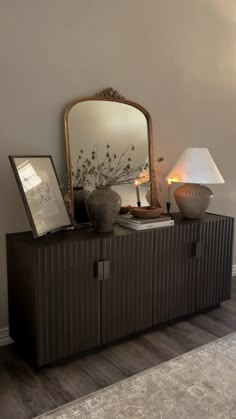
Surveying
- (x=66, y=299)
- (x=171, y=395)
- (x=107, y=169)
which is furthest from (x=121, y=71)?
(x=171, y=395)

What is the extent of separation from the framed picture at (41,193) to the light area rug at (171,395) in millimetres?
897

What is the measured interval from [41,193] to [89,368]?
1033 millimetres

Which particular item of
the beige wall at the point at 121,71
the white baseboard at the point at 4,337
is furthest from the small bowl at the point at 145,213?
the white baseboard at the point at 4,337

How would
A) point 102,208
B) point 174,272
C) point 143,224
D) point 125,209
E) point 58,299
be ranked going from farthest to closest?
point 125,209 → point 174,272 → point 143,224 → point 102,208 → point 58,299

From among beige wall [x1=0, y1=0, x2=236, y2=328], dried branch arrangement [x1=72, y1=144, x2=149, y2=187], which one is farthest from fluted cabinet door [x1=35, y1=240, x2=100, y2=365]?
dried branch arrangement [x1=72, y1=144, x2=149, y2=187]

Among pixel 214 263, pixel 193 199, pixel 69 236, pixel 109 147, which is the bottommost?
pixel 214 263

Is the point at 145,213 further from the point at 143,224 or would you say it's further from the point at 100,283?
the point at 100,283

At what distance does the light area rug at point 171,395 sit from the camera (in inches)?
72.1

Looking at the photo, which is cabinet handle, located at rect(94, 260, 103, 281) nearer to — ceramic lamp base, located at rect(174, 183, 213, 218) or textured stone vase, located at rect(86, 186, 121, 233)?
textured stone vase, located at rect(86, 186, 121, 233)

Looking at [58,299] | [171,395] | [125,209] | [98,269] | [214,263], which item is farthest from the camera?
[214,263]

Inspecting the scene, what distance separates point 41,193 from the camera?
2.24 meters

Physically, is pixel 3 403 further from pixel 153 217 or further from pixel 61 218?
pixel 153 217

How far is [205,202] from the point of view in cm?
287

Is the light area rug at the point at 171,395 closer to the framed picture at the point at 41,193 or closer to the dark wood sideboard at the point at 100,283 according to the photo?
the dark wood sideboard at the point at 100,283
